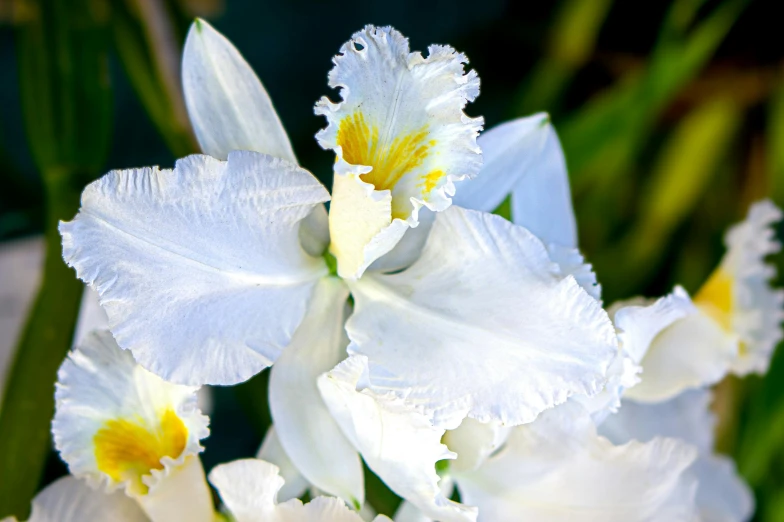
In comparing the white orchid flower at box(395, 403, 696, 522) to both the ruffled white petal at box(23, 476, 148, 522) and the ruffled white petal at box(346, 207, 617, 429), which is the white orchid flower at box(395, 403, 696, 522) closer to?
the ruffled white petal at box(346, 207, 617, 429)

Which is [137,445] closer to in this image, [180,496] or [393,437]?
[180,496]

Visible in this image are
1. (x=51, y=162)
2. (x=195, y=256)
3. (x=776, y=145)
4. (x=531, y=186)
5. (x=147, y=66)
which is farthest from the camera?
(x=776, y=145)

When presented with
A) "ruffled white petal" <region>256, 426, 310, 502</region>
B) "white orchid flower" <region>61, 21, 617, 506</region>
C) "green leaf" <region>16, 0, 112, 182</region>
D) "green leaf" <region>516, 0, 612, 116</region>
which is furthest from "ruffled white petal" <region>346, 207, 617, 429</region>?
"green leaf" <region>516, 0, 612, 116</region>

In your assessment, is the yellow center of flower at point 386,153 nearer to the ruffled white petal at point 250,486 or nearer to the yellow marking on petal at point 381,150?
the yellow marking on petal at point 381,150

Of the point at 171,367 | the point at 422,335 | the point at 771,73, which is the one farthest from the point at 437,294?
the point at 771,73

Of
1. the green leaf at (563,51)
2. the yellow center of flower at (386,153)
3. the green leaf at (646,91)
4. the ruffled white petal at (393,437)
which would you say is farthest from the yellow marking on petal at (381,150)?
the green leaf at (563,51)

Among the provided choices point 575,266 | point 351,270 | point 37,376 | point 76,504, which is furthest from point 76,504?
point 575,266
